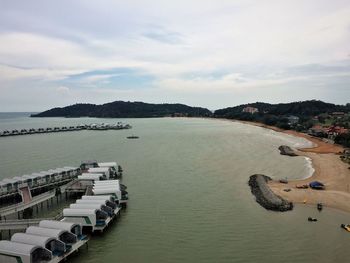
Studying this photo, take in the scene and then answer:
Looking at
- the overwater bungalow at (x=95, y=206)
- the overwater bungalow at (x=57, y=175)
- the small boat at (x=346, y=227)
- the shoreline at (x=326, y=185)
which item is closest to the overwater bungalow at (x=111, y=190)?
the overwater bungalow at (x=95, y=206)

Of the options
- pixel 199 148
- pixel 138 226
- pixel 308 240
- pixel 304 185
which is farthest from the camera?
Answer: pixel 199 148

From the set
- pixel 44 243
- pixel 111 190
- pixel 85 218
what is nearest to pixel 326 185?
pixel 111 190

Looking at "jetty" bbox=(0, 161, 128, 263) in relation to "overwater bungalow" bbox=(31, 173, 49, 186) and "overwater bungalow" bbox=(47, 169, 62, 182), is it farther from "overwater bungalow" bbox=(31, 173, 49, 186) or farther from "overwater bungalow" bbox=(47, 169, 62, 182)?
"overwater bungalow" bbox=(31, 173, 49, 186)

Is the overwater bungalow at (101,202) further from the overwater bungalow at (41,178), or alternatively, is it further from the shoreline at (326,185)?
the shoreline at (326,185)

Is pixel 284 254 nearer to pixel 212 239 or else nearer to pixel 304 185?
pixel 212 239

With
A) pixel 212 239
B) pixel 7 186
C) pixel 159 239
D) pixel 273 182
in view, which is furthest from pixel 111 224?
pixel 273 182
